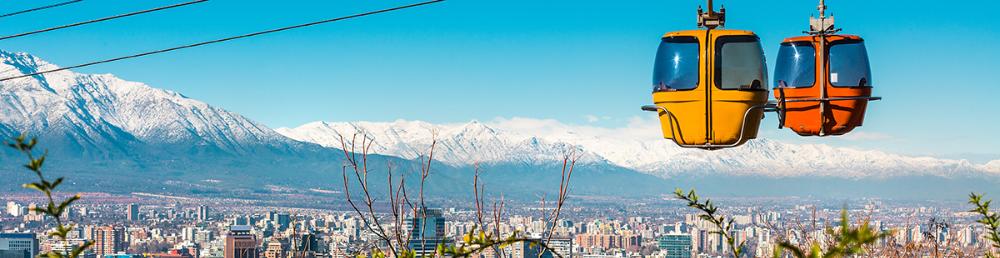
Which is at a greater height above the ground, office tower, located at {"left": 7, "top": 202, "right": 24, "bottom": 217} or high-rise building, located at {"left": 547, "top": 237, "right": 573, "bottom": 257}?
high-rise building, located at {"left": 547, "top": 237, "right": 573, "bottom": 257}

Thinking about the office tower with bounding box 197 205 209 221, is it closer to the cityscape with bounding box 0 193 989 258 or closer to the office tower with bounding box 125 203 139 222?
the cityscape with bounding box 0 193 989 258

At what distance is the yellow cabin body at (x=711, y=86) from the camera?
5.20m

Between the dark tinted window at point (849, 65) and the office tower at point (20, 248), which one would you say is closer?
the dark tinted window at point (849, 65)

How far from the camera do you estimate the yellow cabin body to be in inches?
205

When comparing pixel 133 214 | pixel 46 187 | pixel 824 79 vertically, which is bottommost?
pixel 133 214

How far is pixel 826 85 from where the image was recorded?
6.36 meters

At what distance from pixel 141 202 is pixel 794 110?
150 meters

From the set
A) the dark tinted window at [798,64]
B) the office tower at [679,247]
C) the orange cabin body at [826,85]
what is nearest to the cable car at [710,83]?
the orange cabin body at [826,85]

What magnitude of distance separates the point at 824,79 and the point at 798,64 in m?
0.16

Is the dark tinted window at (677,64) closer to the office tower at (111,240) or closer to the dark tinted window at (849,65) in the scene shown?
the dark tinted window at (849,65)

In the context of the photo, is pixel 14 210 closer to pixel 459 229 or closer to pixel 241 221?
pixel 241 221

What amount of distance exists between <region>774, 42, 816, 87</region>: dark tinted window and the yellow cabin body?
96cm

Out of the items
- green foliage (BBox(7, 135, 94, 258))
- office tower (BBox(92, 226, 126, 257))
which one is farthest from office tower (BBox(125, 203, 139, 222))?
green foliage (BBox(7, 135, 94, 258))

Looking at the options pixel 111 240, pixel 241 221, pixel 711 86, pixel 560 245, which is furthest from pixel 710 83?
pixel 241 221
